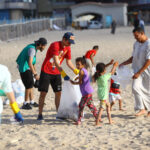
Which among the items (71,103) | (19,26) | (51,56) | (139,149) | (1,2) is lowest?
(139,149)

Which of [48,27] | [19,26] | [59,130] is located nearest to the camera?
[59,130]

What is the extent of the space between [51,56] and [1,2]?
53292mm

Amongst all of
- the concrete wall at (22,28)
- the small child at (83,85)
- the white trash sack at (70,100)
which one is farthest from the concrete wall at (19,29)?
the small child at (83,85)

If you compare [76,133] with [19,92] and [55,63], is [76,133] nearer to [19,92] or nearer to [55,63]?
[55,63]

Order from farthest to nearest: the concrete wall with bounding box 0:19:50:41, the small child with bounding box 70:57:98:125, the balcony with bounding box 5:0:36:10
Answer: the balcony with bounding box 5:0:36:10 → the concrete wall with bounding box 0:19:50:41 → the small child with bounding box 70:57:98:125

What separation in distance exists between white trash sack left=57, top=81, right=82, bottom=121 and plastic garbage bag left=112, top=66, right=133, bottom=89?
826 mm

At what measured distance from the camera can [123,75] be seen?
6.53m

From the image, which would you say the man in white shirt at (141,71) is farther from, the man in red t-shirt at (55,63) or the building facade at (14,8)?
the building facade at (14,8)

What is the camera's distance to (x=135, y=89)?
6277 millimetres

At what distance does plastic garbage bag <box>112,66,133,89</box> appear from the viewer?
21.1ft

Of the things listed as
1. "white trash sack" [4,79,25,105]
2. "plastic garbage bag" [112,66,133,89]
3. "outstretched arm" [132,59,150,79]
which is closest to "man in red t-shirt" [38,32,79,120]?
"plastic garbage bag" [112,66,133,89]

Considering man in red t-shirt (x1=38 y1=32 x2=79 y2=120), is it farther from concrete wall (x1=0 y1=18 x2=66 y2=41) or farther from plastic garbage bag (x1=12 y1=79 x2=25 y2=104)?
concrete wall (x1=0 y1=18 x2=66 y2=41)

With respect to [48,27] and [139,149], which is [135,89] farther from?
[48,27]

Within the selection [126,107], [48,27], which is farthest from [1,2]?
[126,107]
